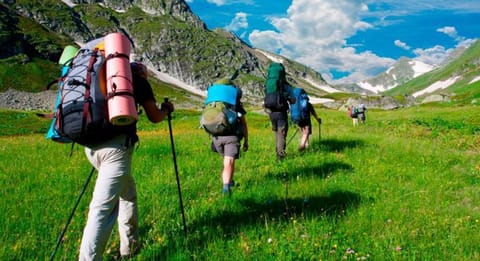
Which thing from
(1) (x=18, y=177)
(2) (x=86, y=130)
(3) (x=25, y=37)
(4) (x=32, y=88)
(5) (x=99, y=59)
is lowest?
(1) (x=18, y=177)

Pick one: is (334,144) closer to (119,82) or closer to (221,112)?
(221,112)

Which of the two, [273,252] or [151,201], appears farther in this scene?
[151,201]

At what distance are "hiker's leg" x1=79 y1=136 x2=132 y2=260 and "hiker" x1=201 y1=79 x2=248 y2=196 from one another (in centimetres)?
305

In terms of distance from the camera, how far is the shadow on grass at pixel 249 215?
213 inches

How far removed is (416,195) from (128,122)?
20.3 ft

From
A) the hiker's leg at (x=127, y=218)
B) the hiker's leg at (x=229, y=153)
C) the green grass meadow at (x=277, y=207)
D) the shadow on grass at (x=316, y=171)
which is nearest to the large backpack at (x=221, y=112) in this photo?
the hiker's leg at (x=229, y=153)

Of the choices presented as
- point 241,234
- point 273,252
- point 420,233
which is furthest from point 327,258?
point 420,233

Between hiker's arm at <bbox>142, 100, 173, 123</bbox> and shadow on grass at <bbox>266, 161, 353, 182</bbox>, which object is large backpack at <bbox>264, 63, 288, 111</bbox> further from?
hiker's arm at <bbox>142, 100, 173, 123</bbox>

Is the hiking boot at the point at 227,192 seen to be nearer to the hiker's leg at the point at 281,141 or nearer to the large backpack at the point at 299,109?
the hiker's leg at the point at 281,141

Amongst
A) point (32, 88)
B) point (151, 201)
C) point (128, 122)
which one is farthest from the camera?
point (32, 88)

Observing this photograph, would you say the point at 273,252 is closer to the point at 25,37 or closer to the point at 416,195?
the point at 416,195

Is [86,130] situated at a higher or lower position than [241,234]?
higher

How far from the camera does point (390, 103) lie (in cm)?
9962

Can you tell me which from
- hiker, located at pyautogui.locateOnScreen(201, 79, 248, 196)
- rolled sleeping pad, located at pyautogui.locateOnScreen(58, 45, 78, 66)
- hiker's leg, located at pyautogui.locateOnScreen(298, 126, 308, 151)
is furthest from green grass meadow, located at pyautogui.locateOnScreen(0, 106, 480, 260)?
rolled sleeping pad, located at pyautogui.locateOnScreen(58, 45, 78, 66)
